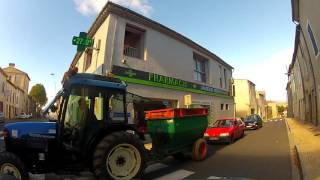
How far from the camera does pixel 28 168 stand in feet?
25.7

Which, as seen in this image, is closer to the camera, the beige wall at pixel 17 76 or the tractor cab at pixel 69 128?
the tractor cab at pixel 69 128

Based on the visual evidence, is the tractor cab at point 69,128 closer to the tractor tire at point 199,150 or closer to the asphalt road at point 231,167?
the asphalt road at point 231,167

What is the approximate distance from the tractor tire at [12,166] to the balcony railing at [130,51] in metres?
12.7

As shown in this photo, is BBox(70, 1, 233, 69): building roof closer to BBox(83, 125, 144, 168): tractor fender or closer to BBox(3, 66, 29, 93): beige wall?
BBox(83, 125, 144, 168): tractor fender

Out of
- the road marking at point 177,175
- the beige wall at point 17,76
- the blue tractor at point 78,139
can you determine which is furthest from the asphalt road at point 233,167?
the beige wall at point 17,76

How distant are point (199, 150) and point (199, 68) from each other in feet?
60.5

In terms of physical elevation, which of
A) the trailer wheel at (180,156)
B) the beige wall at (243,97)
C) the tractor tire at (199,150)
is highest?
the beige wall at (243,97)

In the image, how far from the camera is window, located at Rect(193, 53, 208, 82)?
2896cm

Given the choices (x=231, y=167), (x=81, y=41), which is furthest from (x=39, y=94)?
(x=231, y=167)

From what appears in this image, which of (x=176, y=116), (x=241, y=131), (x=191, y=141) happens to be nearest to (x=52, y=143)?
(x=176, y=116)

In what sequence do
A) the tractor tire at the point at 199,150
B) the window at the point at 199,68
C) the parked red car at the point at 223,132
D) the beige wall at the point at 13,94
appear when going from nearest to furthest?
the tractor tire at the point at 199,150 < the parked red car at the point at 223,132 < the window at the point at 199,68 < the beige wall at the point at 13,94

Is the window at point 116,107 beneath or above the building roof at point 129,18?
beneath

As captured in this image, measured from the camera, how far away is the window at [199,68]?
2896cm

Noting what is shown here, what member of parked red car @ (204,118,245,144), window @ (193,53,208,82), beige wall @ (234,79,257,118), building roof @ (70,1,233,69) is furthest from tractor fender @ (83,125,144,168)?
beige wall @ (234,79,257,118)
